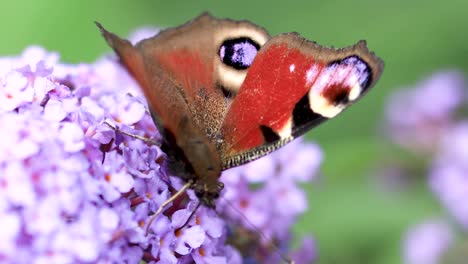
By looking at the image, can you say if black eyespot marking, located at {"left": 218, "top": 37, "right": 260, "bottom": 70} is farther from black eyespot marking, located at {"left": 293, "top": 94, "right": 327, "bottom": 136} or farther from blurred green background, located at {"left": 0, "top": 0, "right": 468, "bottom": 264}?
blurred green background, located at {"left": 0, "top": 0, "right": 468, "bottom": 264}

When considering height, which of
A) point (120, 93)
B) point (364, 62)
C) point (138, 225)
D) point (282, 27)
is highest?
point (282, 27)

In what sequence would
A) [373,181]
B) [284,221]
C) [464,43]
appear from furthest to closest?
[464,43]
[373,181]
[284,221]

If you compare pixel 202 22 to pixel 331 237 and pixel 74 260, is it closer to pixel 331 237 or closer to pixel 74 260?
pixel 74 260

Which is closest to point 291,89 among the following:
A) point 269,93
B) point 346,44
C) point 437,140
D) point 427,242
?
point 269,93

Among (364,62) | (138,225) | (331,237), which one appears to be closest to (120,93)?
(138,225)

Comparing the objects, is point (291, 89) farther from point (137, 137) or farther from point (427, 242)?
point (427, 242)

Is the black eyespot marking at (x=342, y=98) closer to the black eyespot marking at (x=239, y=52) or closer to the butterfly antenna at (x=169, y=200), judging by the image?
the black eyespot marking at (x=239, y=52)

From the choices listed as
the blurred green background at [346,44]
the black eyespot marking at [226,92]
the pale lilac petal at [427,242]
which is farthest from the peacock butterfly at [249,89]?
the pale lilac petal at [427,242]
